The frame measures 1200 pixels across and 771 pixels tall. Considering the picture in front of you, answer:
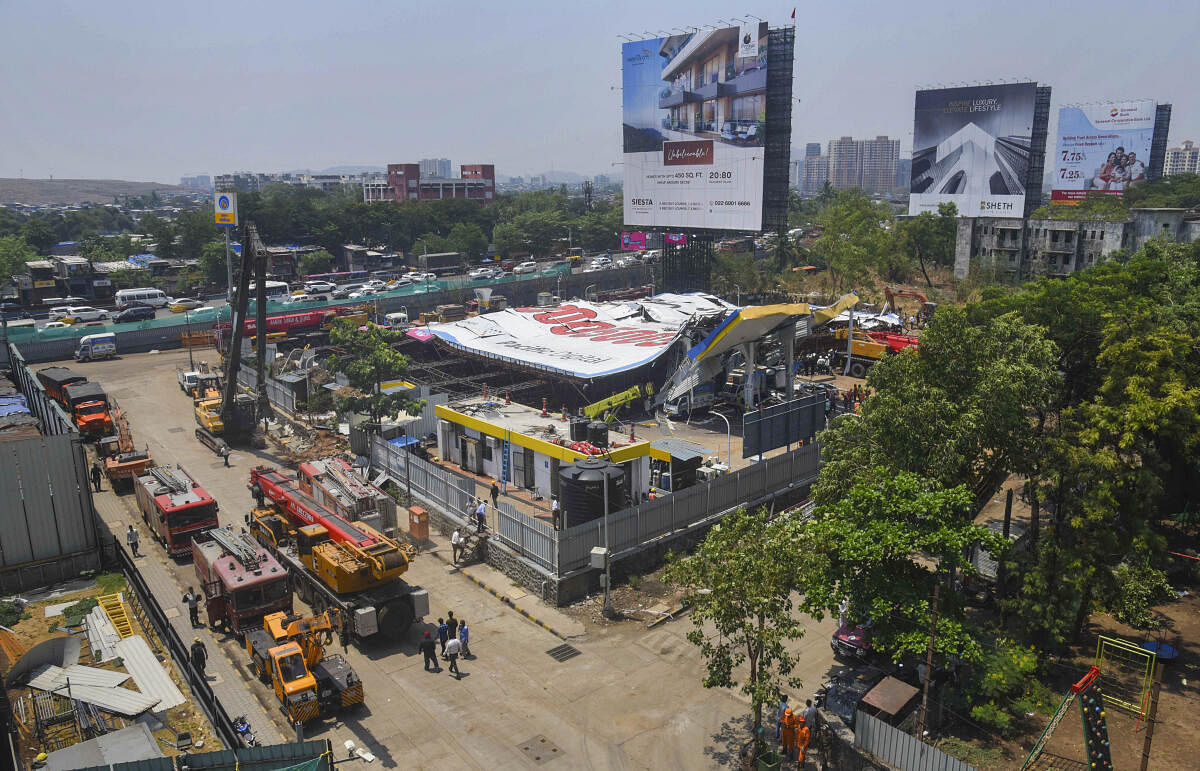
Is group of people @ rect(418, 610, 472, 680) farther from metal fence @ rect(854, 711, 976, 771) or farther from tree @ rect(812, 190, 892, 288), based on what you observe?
tree @ rect(812, 190, 892, 288)

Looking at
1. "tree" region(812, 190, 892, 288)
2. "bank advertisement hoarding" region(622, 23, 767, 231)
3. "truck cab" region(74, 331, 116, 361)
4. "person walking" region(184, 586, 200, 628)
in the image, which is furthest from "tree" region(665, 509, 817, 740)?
"tree" region(812, 190, 892, 288)

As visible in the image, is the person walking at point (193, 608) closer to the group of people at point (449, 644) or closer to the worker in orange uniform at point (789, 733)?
the group of people at point (449, 644)

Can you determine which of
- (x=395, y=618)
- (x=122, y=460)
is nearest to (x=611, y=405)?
(x=395, y=618)

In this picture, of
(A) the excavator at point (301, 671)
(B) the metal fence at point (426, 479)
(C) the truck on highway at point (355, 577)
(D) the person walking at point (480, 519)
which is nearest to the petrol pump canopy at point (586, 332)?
(B) the metal fence at point (426, 479)

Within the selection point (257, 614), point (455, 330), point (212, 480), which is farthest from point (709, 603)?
point (455, 330)

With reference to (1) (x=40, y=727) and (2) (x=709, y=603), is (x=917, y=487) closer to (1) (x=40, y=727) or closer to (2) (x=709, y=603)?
(2) (x=709, y=603)
